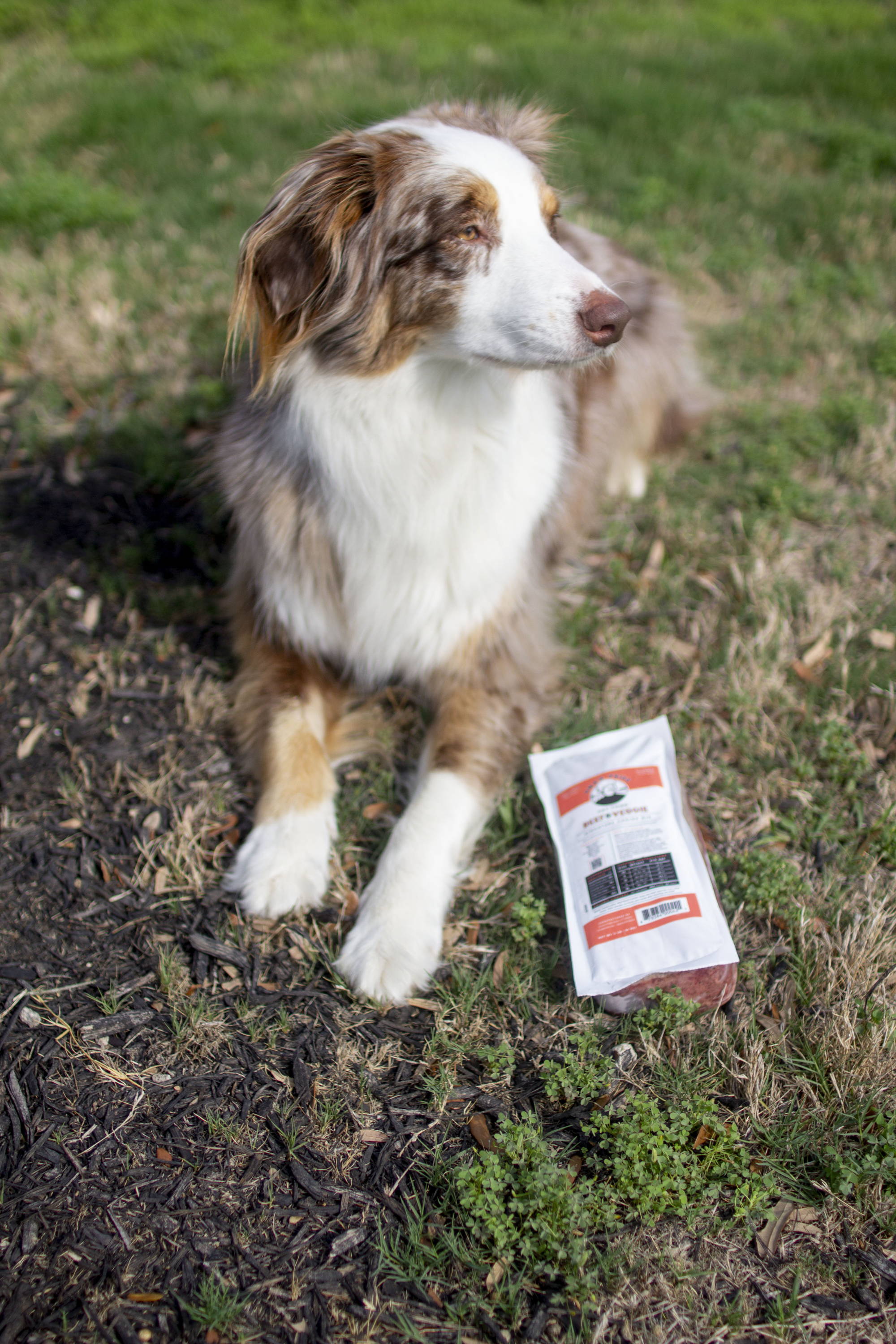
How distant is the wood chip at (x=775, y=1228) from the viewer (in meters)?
2.00

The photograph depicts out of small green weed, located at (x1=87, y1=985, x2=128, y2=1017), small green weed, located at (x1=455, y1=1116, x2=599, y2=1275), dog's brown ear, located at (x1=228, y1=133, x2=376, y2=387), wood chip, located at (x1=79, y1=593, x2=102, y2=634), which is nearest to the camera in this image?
small green weed, located at (x1=455, y1=1116, x2=599, y2=1275)

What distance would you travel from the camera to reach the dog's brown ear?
2533 millimetres

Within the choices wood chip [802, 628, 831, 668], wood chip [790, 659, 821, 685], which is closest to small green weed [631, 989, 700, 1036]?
wood chip [790, 659, 821, 685]

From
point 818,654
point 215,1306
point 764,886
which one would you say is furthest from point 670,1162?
point 818,654

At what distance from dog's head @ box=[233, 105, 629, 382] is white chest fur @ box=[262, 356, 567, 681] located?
13cm

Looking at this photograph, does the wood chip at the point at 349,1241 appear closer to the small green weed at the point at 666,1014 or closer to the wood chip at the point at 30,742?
the small green weed at the point at 666,1014

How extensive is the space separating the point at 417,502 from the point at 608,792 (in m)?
1.02

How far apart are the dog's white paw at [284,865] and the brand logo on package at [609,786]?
2.37 ft

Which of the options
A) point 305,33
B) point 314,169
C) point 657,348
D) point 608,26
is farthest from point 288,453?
point 608,26

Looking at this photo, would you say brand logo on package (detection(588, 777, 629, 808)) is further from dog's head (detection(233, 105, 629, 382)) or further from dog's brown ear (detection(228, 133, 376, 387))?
dog's brown ear (detection(228, 133, 376, 387))

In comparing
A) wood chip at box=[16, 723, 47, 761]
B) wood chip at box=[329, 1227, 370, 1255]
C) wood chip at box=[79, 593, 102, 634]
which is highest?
wood chip at box=[79, 593, 102, 634]

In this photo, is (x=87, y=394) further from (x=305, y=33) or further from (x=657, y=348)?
(x=305, y=33)

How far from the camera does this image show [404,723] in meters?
3.34

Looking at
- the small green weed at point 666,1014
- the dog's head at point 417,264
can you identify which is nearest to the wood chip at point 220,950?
the small green weed at point 666,1014
